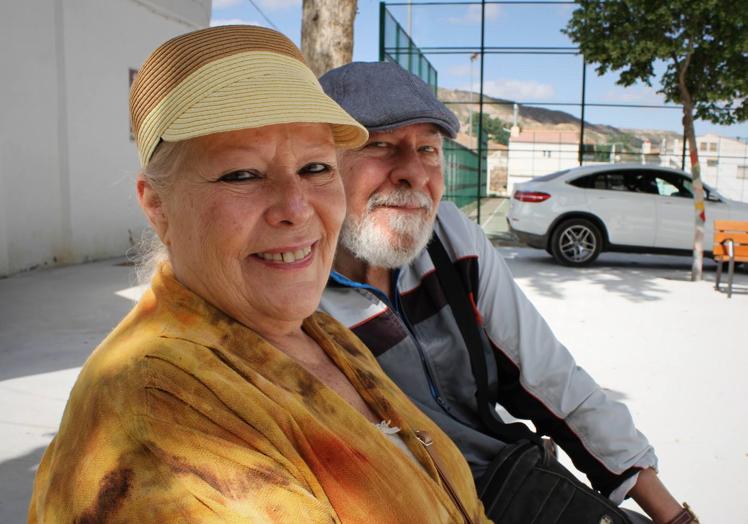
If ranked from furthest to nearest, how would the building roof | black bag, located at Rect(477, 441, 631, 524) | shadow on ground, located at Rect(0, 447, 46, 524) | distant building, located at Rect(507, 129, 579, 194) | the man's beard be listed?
the building roof → distant building, located at Rect(507, 129, 579, 194) → shadow on ground, located at Rect(0, 447, 46, 524) → the man's beard → black bag, located at Rect(477, 441, 631, 524)

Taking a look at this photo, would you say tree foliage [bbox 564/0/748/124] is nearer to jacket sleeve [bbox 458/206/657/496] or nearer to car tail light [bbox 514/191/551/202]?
car tail light [bbox 514/191/551/202]

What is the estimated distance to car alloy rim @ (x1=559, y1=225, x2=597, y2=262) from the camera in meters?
10.5

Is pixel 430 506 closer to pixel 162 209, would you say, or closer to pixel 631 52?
pixel 162 209

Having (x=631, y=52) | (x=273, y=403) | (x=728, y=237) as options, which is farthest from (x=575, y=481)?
(x=631, y=52)

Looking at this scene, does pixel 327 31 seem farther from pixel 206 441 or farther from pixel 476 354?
pixel 206 441

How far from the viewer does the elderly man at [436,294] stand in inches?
78.0

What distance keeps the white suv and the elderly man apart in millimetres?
8688

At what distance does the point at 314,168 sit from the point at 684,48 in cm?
932

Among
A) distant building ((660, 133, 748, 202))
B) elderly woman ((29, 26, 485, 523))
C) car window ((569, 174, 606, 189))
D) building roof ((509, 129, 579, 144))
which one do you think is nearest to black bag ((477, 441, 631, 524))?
elderly woman ((29, 26, 485, 523))

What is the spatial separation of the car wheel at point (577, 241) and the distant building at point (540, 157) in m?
4.99

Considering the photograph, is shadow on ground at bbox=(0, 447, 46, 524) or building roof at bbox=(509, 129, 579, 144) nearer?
shadow on ground at bbox=(0, 447, 46, 524)

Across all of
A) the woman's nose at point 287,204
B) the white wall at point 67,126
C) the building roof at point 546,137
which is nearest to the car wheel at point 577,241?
the white wall at point 67,126

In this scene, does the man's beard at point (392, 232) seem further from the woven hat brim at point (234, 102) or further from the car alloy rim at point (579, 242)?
the car alloy rim at point (579, 242)

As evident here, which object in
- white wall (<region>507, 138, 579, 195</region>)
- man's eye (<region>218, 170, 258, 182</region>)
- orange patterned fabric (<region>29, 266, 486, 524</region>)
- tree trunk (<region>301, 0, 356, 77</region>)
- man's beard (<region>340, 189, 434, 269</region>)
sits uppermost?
tree trunk (<region>301, 0, 356, 77</region>)
